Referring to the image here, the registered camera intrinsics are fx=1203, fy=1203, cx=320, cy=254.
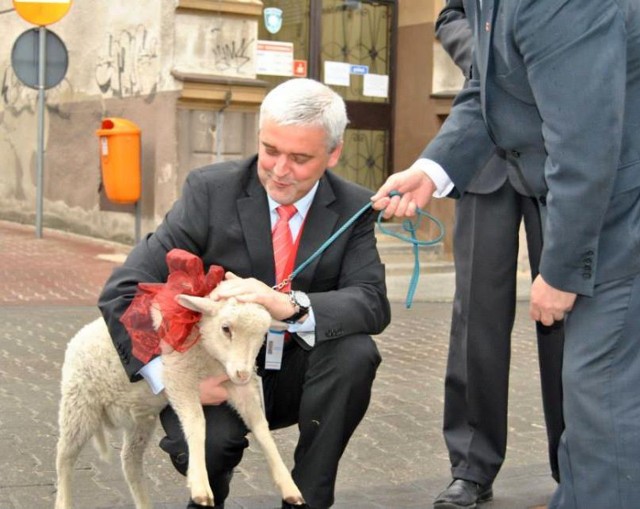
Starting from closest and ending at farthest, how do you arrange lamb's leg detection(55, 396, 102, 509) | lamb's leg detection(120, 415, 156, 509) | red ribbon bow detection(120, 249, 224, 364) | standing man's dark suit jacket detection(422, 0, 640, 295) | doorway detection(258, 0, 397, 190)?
standing man's dark suit jacket detection(422, 0, 640, 295), red ribbon bow detection(120, 249, 224, 364), lamb's leg detection(55, 396, 102, 509), lamb's leg detection(120, 415, 156, 509), doorway detection(258, 0, 397, 190)

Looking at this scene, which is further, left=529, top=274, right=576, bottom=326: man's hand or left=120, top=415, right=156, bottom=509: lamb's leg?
left=120, top=415, right=156, bottom=509: lamb's leg

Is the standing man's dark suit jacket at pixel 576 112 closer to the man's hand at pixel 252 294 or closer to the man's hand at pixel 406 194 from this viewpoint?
the man's hand at pixel 406 194

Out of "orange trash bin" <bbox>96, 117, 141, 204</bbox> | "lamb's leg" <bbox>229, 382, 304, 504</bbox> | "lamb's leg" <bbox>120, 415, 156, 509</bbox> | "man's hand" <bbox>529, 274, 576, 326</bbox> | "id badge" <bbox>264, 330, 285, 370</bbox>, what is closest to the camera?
"man's hand" <bbox>529, 274, 576, 326</bbox>

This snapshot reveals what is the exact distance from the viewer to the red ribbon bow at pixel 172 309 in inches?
140

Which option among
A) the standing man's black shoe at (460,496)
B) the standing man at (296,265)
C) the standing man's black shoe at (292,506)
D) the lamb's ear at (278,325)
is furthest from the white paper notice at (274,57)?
the lamb's ear at (278,325)

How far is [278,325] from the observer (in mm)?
3586

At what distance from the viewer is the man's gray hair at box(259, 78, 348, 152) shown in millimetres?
3768

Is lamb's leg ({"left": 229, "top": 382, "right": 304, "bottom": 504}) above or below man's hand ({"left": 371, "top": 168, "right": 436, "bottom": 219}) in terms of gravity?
A: below

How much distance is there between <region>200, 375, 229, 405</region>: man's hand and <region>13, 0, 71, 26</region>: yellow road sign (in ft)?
34.8

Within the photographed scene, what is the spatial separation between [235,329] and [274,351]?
23.0 inches

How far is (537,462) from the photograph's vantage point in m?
5.40

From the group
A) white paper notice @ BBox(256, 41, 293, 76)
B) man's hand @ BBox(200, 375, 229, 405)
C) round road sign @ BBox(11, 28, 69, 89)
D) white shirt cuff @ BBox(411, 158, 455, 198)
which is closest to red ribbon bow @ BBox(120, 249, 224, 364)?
man's hand @ BBox(200, 375, 229, 405)

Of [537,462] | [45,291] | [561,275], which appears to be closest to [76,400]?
[561,275]

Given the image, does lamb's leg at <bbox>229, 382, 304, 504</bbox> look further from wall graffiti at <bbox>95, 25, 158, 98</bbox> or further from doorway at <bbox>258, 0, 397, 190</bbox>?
doorway at <bbox>258, 0, 397, 190</bbox>
